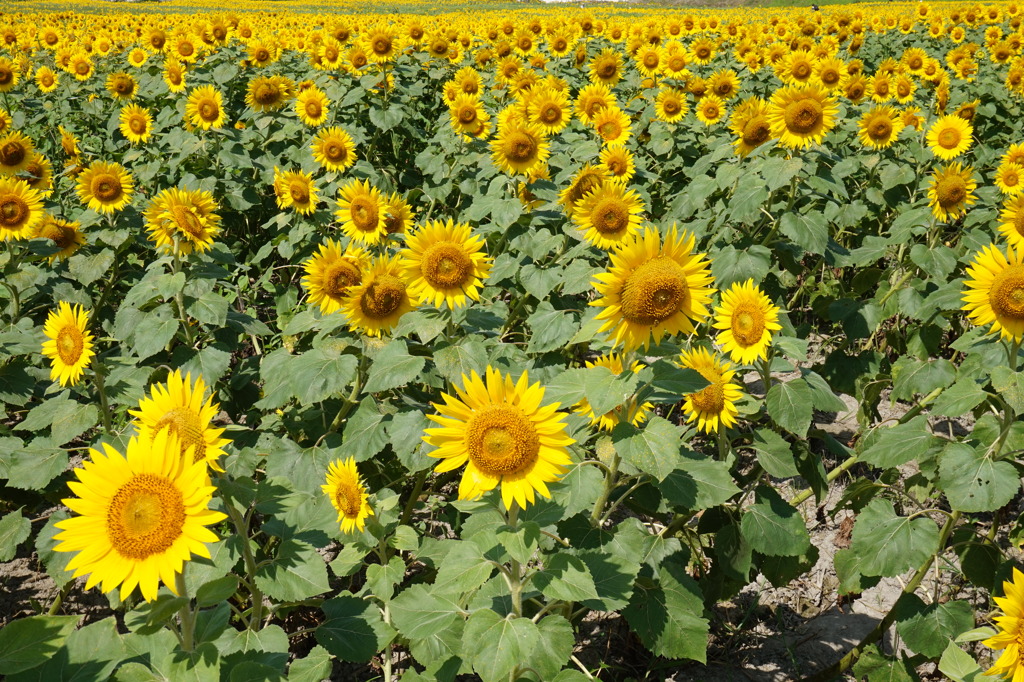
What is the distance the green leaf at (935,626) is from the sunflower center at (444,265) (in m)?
2.23

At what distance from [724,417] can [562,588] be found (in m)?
1.25

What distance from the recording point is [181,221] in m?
3.53

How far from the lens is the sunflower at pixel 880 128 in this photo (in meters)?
5.71

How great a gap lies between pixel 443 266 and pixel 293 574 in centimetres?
134

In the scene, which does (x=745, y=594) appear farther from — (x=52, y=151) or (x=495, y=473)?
(x=52, y=151)

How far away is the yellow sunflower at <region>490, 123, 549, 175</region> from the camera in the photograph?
4406 millimetres

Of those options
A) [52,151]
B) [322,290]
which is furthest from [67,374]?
[52,151]

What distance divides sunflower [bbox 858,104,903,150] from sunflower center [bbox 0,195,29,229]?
6.44 meters

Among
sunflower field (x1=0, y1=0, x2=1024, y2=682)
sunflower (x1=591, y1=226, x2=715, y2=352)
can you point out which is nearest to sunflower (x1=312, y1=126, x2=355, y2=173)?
sunflower field (x1=0, y1=0, x2=1024, y2=682)

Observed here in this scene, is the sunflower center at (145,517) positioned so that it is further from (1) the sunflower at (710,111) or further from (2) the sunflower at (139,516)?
(1) the sunflower at (710,111)

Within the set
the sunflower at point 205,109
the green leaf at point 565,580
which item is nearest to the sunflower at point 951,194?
the green leaf at point 565,580

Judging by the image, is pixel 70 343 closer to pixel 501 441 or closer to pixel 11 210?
pixel 11 210

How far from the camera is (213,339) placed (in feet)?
11.9

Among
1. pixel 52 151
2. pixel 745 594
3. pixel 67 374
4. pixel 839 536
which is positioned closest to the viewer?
pixel 67 374
